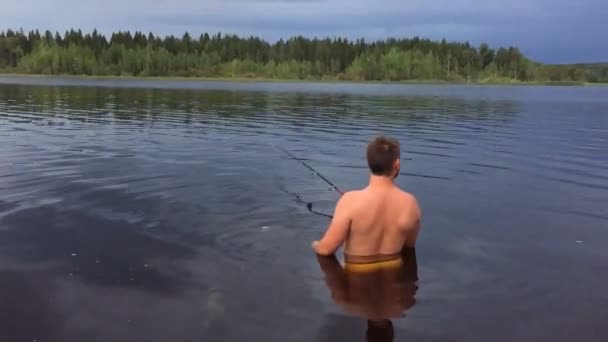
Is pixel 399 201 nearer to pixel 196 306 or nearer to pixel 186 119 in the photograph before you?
pixel 196 306

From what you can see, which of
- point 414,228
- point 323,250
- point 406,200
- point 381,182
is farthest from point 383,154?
point 323,250

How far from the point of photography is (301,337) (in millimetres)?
7133

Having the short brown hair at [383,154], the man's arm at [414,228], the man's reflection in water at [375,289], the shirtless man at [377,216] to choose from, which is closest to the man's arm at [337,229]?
the shirtless man at [377,216]

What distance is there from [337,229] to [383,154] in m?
1.31

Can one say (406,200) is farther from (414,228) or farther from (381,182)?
(414,228)

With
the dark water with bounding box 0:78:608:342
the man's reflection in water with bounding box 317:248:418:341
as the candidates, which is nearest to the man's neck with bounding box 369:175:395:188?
the man's reflection in water with bounding box 317:248:418:341

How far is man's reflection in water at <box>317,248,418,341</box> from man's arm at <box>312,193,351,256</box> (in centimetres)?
25

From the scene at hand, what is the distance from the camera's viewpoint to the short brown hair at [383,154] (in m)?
8.25

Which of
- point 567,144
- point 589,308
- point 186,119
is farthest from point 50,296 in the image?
point 186,119

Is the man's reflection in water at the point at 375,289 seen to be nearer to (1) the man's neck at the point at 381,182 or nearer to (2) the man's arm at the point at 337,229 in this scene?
(2) the man's arm at the point at 337,229

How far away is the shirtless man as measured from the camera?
27.3 ft

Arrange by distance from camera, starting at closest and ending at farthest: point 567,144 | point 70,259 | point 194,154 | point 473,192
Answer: point 70,259 < point 473,192 < point 194,154 < point 567,144

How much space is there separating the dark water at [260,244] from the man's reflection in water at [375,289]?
12 centimetres

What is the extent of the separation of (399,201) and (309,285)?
1.72 meters
